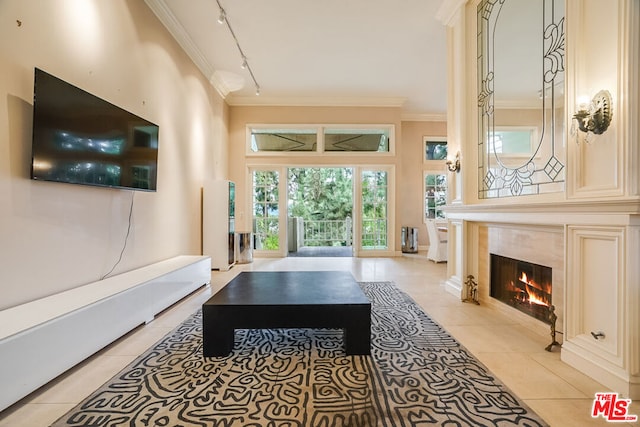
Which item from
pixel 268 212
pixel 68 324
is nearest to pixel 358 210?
pixel 268 212

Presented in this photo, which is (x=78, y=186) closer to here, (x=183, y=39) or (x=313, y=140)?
(x=183, y=39)

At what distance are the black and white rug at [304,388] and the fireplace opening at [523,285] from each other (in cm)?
88

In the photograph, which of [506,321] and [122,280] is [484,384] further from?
[122,280]

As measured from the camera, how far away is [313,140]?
6887mm

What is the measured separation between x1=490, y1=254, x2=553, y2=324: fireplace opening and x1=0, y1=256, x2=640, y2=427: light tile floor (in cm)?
17

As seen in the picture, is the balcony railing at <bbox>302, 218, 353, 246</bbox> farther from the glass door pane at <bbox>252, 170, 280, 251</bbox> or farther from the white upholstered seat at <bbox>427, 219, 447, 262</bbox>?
the white upholstered seat at <bbox>427, 219, 447, 262</bbox>

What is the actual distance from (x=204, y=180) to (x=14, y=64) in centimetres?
334

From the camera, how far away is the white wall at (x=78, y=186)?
1.95 metres

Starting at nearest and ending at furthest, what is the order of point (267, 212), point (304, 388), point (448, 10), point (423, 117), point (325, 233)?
point (304, 388), point (448, 10), point (267, 212), point (423, 117), point (325, 233)

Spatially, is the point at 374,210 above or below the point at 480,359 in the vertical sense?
above

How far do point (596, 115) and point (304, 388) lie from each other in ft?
7.76

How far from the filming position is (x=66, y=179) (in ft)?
7.28

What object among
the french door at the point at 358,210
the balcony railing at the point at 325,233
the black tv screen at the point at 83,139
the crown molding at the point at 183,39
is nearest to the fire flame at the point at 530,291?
the black tv screen at the point at 83,139

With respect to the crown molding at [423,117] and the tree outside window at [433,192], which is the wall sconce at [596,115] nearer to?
the tree outside window at [433,192]
